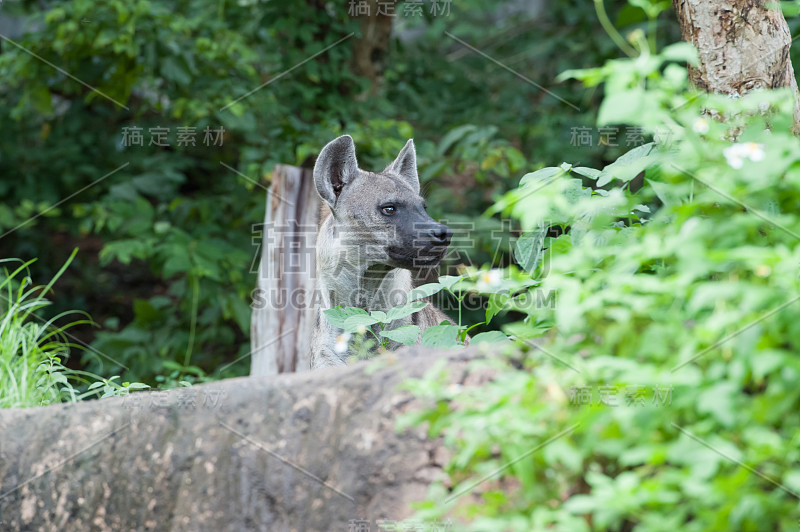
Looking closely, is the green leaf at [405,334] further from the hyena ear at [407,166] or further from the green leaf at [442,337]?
the hyena ear at [407,166]

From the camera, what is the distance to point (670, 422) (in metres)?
1.80

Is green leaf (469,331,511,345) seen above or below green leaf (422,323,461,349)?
above

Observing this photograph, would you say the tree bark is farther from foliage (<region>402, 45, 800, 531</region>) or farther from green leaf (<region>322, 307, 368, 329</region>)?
green leaf (<region>322, 307, 368, 329</region>)

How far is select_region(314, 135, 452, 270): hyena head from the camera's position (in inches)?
174

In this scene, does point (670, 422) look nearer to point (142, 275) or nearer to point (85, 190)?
point (85, 190)

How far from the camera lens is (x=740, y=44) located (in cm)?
356

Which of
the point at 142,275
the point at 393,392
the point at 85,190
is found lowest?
the point at 142,275

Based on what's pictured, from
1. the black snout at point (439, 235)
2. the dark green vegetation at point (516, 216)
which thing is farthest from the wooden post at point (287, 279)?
the black snout at point (439, 235)

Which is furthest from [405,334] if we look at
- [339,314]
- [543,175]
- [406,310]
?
[543,175]

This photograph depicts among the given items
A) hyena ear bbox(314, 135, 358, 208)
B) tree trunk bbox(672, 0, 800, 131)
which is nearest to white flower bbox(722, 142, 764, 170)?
tree trunk bbox(672, 0, 800, 131)

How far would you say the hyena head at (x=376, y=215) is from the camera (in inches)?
174

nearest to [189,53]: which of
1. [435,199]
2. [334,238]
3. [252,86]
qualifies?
[252,86]

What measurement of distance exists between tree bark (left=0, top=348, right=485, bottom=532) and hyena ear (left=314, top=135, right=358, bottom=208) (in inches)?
87.6

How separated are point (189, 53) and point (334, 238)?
3.15 m
